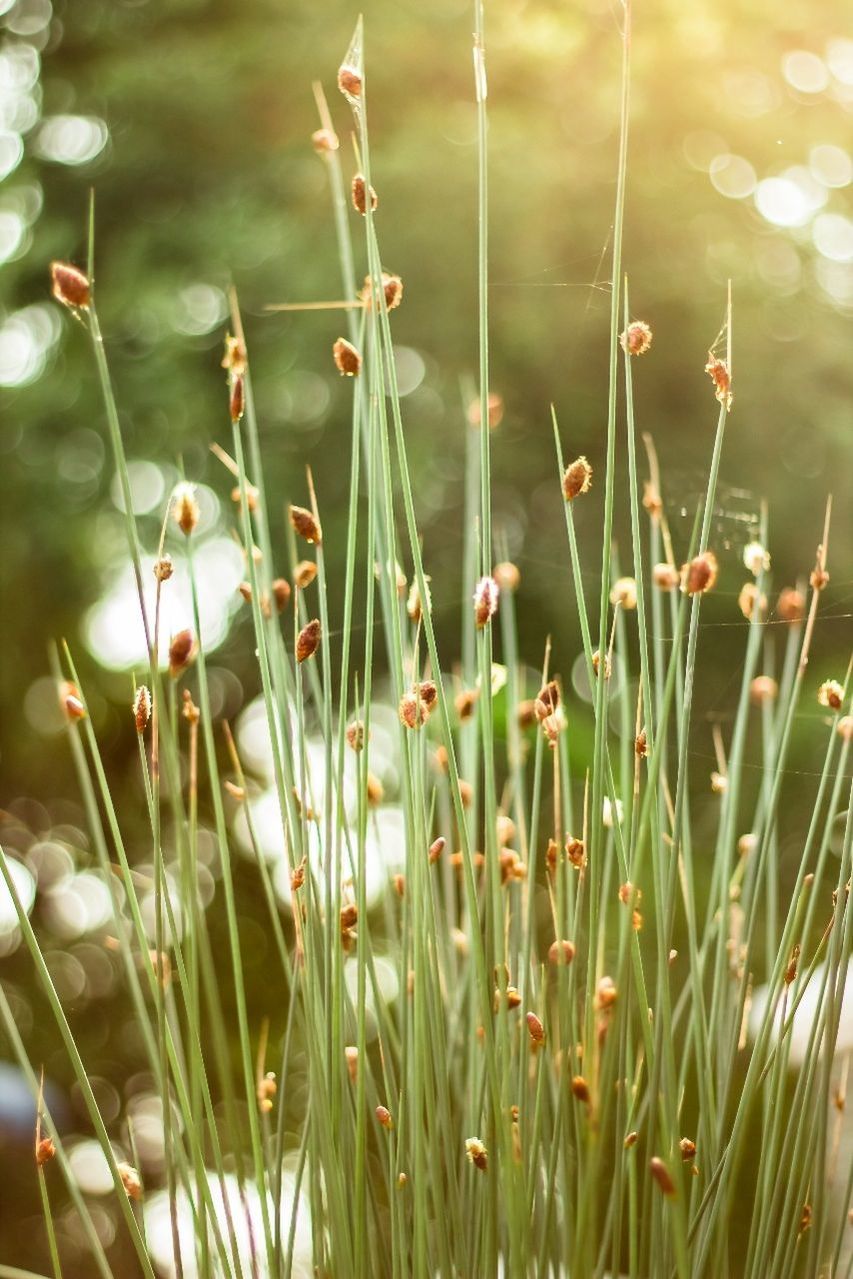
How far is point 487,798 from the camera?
0.73 m

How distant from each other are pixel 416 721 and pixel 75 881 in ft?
10.9

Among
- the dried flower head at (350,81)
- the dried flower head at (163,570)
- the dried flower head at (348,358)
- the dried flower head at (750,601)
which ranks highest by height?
the dried flower head at (350,81)

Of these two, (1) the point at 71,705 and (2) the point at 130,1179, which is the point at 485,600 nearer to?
(1) the point at 71,705

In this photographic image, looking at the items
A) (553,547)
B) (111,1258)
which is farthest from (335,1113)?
(111,1258)

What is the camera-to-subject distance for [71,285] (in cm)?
65

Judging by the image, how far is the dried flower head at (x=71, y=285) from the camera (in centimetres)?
64

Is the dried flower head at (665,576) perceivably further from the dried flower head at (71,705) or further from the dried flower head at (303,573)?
the dried flower head at (71,705)

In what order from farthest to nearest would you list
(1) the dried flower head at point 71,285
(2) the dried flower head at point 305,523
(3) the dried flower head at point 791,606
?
(3) the dried flower head at point 791,606 < (2) the dried flower head at point 305,523 < (1) the dried flower head at point 71,285

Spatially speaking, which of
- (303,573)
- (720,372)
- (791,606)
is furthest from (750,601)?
(303,573)

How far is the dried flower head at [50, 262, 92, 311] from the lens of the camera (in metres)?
0.64

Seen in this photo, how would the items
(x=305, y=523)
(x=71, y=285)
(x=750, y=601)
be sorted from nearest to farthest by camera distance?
(x=71, y=285) < (x=305, y=523) < (x=750, y=601)

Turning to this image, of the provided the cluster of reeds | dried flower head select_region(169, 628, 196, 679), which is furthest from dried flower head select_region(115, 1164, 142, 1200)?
dried flower head select_region(169, 628, 196, 679)

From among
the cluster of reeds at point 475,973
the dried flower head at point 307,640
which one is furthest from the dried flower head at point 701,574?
the dried flower head at point 307,640

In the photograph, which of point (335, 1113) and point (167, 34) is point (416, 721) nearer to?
point (335, 1113)
